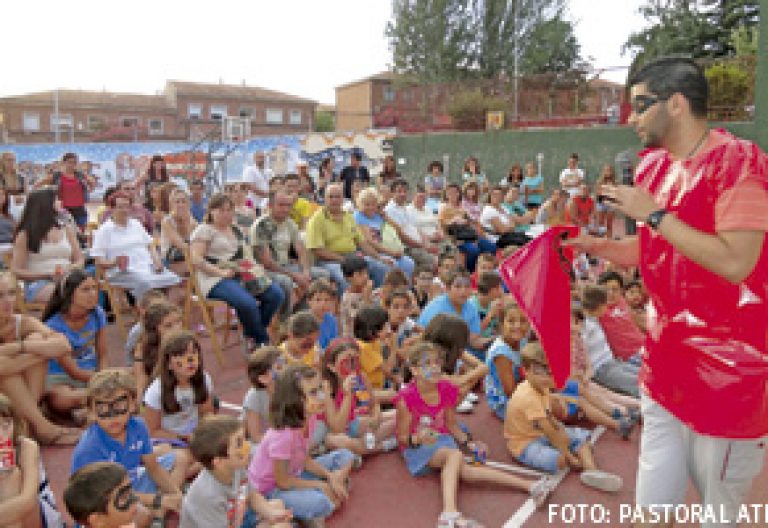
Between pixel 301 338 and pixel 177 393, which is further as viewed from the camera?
pixel 301 338

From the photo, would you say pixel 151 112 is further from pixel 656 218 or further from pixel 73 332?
pixel 656 218

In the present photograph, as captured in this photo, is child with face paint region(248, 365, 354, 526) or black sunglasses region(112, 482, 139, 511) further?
child with face paint region(248, 365, 354, 526)

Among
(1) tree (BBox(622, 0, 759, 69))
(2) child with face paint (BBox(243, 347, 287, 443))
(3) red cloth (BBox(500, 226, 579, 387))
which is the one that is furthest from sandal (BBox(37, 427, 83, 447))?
(1) tree (BBox(622, 0, 759, 69))

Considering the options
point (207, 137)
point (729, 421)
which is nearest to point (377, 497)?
point (729, 421)

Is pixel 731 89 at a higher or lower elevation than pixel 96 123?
lower

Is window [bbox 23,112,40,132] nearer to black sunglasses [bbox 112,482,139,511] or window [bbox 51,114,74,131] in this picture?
window [bbox 51,114,74,131]

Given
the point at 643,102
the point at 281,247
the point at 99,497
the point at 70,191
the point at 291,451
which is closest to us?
the point at 643,102

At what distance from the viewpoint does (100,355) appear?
14.5ft

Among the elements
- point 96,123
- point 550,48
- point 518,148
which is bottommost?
point 518,148

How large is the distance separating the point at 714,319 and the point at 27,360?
3.61m

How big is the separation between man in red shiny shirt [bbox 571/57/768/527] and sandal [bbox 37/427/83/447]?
3333 millimetres

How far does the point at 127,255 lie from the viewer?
5727mm

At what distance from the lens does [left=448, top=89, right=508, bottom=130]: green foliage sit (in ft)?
61.1

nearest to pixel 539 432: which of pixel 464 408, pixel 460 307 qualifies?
pixel 464 408
